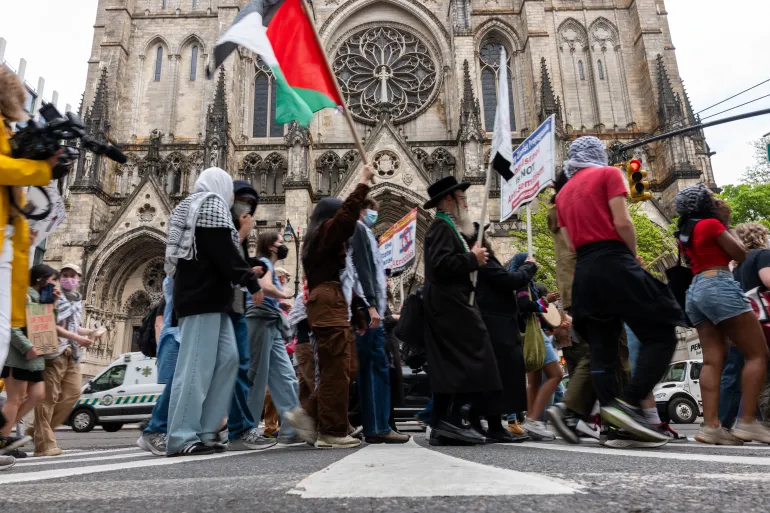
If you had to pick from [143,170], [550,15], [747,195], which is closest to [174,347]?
[143,170]

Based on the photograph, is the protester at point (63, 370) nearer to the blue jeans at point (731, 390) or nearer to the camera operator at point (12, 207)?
the camera operator at point (12, 207)

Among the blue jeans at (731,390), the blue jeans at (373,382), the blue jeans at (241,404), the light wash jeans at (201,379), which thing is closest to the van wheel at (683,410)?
the blue jeans at (731,390)

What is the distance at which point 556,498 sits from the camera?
1.25 metres

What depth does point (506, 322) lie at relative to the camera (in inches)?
177

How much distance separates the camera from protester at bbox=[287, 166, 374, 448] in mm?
3814

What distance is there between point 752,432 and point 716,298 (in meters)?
0.91

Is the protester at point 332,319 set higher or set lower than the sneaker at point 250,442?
higher

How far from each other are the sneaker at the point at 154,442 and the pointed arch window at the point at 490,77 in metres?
23.8

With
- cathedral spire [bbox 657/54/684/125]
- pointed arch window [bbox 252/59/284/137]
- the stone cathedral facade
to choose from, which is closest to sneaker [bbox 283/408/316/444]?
the stone cathedral facade

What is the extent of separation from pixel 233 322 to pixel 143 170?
75.1 feet

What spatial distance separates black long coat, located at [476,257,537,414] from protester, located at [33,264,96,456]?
3473 mm

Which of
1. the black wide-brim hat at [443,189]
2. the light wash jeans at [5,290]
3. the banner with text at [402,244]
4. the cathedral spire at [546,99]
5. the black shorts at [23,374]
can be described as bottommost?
the black shorts at [23,374]

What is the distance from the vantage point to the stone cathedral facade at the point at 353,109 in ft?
74.2

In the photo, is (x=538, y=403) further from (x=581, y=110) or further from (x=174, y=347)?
(x=581, y=110)
